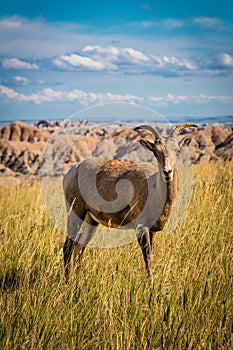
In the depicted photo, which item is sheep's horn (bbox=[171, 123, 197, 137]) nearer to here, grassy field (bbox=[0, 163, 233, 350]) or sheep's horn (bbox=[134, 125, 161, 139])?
sheep's horn (bbox=[134, 125, 161, 139])

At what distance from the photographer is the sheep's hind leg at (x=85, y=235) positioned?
232 inches

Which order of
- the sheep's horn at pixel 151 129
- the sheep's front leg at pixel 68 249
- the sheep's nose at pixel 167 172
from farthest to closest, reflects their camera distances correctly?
the sheep's front leg at pixel 68 249 → the sheep's horn at pixel 151 129 → the sheep's nose at pixel 167 172

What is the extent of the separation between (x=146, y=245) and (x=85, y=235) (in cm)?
119

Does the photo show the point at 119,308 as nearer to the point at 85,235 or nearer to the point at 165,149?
the point at 165,149

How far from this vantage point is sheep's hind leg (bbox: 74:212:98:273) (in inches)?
232

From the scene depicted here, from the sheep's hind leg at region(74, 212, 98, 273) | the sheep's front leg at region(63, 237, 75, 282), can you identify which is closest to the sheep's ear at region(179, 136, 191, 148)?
the sheep's hind leg at region(74, 212, 98, 273)

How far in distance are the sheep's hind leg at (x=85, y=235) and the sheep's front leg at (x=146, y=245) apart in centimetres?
89

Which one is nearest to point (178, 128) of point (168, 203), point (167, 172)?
point (167, 172)

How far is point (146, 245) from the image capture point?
5.22 m

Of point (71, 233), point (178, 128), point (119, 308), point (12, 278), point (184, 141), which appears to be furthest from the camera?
point (71, 233)

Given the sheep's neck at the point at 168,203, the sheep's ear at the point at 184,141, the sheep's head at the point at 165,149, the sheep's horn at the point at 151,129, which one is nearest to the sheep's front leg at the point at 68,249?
the sheep's neck at the point at 168,203

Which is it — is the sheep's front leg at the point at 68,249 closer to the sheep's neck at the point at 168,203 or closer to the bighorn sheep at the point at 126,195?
the bighorn sheep at the point at 126,195

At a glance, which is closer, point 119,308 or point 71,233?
point 119,308

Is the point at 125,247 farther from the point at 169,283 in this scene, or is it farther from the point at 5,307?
the point at 5,307
